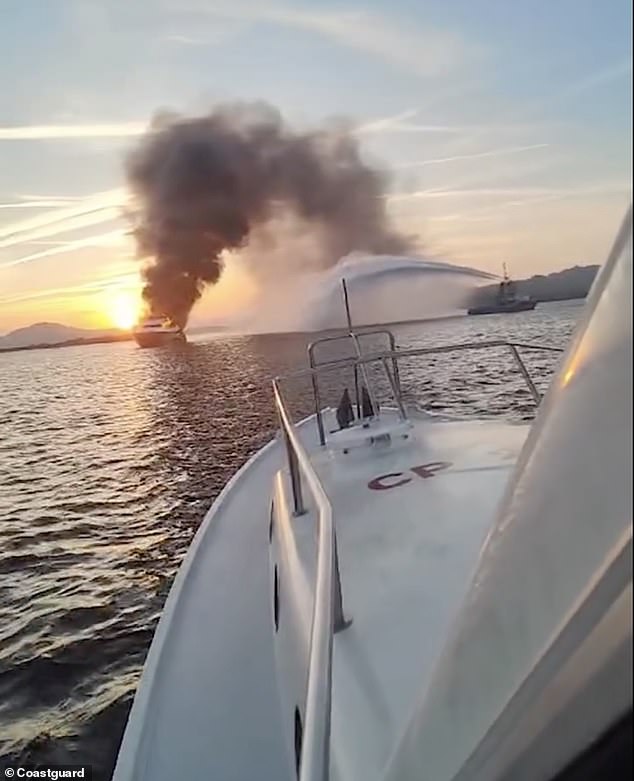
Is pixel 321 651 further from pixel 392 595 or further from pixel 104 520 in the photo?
pixel 104 520

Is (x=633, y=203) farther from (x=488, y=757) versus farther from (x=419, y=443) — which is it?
(x=419, y=443)

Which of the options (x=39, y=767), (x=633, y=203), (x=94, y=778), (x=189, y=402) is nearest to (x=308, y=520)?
(x=94, y=778)

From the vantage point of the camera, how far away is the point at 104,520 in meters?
12.6

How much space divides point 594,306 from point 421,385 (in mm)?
23103

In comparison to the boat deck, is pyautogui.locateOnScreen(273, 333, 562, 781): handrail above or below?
above

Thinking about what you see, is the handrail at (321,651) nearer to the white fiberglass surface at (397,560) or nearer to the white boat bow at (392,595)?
the white boat bow at (392,595)

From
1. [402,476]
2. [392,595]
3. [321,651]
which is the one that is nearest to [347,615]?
[392,595]

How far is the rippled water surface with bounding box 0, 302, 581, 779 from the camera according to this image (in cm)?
661

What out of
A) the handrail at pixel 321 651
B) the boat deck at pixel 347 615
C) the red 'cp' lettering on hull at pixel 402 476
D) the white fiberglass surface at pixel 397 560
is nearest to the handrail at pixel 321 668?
the handrail at pixel 321 651

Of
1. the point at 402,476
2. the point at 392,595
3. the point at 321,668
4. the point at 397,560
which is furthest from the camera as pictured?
the point at 402,476

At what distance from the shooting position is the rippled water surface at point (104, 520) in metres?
6.61

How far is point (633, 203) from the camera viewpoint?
0.65m

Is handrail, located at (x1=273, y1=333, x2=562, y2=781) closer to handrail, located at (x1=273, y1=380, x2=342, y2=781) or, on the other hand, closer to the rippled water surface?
handrail, located at (x1=273, y1=380, x2=342, y2=781)

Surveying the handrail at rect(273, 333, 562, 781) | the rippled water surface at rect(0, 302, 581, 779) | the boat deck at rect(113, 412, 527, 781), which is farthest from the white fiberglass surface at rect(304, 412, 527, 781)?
the rippled water surface at rect(0, 302, 581, 779)
